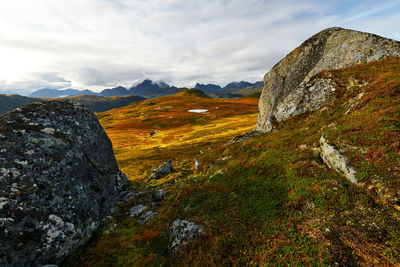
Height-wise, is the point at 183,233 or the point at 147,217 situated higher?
the point at 183,233

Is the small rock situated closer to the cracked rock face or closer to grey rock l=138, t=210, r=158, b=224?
grey rock l=138, t=210, r=158, b=224

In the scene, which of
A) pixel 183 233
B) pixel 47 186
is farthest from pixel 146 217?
pixel 47 186

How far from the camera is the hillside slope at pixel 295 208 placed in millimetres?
9164

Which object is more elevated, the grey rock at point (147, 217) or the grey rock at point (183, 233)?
the grey rock at point (183, 233)

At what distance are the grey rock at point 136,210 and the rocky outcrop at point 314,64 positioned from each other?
2148cm

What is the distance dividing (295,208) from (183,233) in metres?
7.66

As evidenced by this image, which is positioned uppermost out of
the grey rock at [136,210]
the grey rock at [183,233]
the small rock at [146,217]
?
the grey rock at [183,233]

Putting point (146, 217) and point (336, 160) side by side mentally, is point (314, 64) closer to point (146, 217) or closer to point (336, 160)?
point (336, 160)

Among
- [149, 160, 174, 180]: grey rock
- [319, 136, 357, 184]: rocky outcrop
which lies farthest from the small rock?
[319, 136, 357, 184]: rocky outcrop

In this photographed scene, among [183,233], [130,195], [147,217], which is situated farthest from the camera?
[130,195]

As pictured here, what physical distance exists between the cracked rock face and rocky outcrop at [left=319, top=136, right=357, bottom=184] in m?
19.9

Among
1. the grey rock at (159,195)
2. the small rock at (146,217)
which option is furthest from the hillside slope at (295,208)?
the grey rock at (159,195)

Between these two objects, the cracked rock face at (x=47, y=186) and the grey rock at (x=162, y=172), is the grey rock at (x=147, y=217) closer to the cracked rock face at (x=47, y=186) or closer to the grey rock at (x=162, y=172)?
the cracked rock face at (x=47, y=186)

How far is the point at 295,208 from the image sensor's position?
469 inches
